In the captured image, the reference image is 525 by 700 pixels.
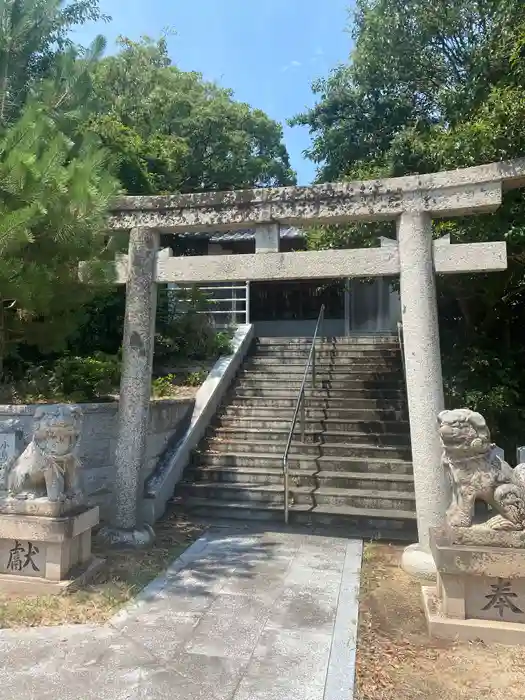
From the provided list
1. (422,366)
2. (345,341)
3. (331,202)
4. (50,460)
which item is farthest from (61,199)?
(345,341)

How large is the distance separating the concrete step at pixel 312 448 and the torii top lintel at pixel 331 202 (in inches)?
136

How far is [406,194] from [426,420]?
7.34 ft

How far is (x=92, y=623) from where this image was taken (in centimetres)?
401

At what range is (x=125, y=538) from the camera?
577 cm

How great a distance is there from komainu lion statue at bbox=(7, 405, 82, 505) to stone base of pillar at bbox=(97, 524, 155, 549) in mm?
1276

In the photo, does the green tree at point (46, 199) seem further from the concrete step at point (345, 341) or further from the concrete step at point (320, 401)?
the concrete step at point (345, 341)

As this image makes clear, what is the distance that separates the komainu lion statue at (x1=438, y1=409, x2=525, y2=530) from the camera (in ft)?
12.7

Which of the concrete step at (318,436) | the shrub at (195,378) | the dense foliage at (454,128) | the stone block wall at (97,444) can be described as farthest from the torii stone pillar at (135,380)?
the dense foliage at (454,128)

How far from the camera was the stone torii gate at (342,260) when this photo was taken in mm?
5102

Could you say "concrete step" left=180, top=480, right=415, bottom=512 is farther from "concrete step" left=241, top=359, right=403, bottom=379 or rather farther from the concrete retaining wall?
"concrete step" left=241, top=359, right=403, bottom=379

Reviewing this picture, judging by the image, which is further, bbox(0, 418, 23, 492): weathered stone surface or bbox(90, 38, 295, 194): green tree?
bbox(90, 38, 295, 194): green tree

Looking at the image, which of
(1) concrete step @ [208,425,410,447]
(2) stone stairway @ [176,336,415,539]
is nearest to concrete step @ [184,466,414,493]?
(2) stone stairway @ [176,336,415,539]

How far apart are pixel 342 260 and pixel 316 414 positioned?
3753 millimetres

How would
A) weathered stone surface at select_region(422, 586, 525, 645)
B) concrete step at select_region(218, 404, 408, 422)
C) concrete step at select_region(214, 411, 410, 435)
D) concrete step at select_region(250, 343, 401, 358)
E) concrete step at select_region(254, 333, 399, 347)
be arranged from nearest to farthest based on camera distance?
weathered stone surface at select_region(422, 586, 525, 645) → concrete step at select_region(214, 411, 410, 435) → concrete step at select_region(218, 404, 408, 422) → concrete step at select_region(250, 343, 401, 358) → concrete step at select_region(254, 333, 399, 347)
